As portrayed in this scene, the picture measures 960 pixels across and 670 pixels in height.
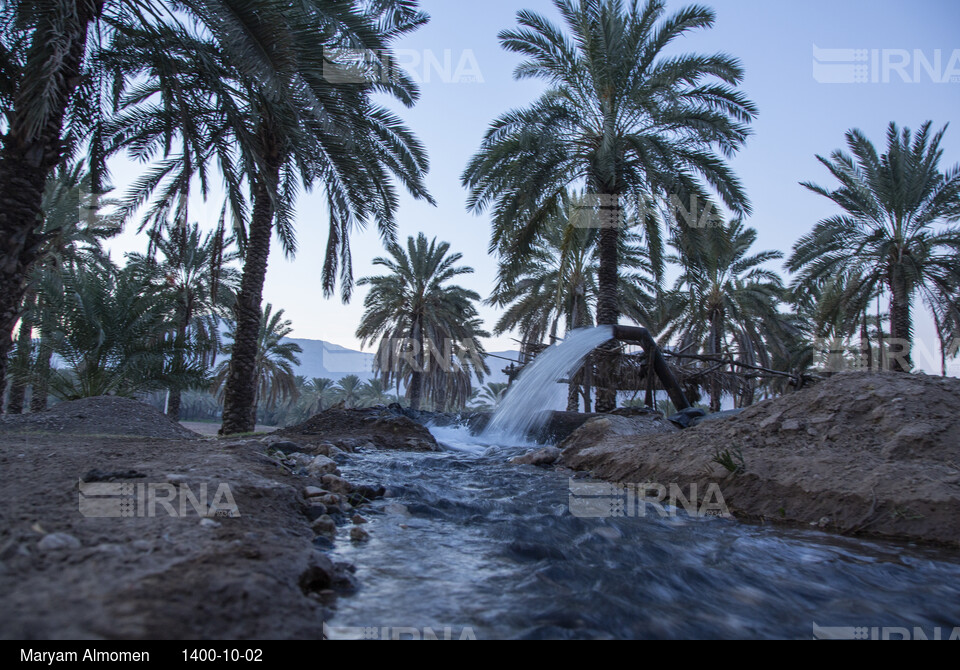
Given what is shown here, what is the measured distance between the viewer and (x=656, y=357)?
911 centimetres

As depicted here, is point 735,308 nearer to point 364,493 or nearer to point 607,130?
point 607,130

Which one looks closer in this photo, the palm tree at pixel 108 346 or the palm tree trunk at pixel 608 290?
the palm tree at pixel 108 346

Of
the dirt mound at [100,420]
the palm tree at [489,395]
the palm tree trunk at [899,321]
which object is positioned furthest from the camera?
the palm tree at [489,395]

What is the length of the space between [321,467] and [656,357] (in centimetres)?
630

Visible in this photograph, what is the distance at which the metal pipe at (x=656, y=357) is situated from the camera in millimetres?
9094

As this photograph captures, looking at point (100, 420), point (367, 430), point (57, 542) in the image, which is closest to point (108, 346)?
point (100, 420)

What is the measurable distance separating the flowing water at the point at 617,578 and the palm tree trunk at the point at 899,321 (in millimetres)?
14087

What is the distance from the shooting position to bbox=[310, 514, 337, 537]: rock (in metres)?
2.86

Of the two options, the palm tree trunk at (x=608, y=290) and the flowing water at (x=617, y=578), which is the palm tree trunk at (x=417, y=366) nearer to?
the palm tree trunk at (x=608, y=290)

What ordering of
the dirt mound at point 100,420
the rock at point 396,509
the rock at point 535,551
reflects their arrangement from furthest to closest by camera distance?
the dirt mound at point 100,420
the rock at point 396,509
the rock at point 535,551

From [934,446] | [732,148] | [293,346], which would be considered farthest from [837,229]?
[293,346]

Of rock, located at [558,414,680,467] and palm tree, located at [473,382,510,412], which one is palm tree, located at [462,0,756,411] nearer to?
rock, located at [558,414,680,467]

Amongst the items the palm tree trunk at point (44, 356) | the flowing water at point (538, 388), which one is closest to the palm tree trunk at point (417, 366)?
the flowing water at point (538, 388)

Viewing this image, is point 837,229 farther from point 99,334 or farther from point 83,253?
point 83,253
